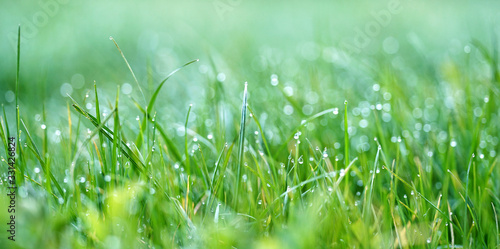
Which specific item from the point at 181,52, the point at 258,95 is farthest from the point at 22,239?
the point at 181,52

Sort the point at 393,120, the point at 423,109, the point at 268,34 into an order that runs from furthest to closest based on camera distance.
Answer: the point at 268,34 → the point at 423,109 → the point at 393,120

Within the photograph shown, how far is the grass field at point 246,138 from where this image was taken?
922 mm

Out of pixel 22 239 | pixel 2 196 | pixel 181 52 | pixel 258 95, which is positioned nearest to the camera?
pixel 22 239

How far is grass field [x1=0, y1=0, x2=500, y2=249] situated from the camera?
3.03ft

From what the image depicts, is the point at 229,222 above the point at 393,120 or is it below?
below

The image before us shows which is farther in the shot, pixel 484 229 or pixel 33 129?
pixel 33 129

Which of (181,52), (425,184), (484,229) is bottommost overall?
(484,229)

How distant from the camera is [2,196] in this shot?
91 cm

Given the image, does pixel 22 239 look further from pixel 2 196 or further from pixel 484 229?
pixel 484 229

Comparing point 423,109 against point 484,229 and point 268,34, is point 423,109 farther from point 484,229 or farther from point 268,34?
point 268,34

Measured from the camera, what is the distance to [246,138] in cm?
124

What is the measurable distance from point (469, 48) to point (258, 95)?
138 centimetres

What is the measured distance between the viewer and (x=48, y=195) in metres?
0.95

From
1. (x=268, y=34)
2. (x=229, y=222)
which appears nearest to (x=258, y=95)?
(x=229, y=222)
